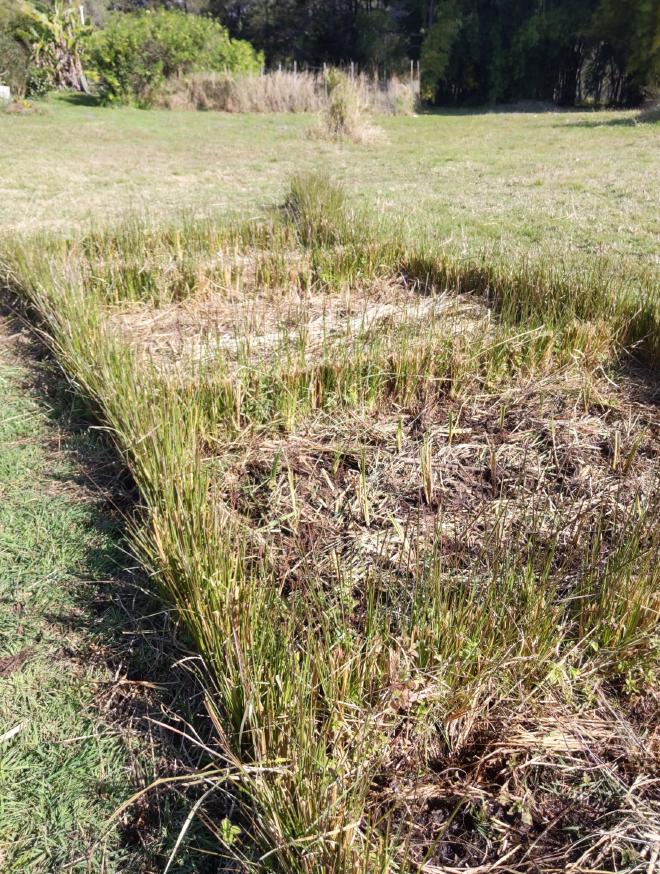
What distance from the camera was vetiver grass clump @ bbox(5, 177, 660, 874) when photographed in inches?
50.0

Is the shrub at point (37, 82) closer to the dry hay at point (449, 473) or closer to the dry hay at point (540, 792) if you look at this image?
the dry hay at point (449, 473)

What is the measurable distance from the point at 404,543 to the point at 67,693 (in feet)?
2.88

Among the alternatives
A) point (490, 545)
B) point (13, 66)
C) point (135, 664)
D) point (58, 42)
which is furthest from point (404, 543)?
point (58, 42)

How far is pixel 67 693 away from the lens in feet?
5.21

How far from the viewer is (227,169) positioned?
938 centimetres

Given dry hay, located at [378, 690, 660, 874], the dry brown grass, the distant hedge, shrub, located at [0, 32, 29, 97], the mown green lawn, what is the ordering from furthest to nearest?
the distant hedge → the dry brown grass → shrub, located at [0, 32, 29, 97] → the mown green lawn → dry hay, located at [378, 690, 660, 874]

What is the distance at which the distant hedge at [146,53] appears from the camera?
1742 centimetres

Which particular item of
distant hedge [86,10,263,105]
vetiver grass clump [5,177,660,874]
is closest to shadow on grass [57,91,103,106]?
distant hedge [86,10,263,105]

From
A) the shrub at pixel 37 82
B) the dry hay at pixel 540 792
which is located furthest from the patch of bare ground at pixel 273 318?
the shrub at pixel 37 82

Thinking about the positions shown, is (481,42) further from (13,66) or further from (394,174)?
(394,174)

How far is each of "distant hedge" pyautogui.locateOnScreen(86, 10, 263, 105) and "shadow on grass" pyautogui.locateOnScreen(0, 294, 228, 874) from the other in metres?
18.4

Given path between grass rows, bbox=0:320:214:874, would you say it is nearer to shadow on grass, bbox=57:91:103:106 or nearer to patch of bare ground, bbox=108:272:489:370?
patch of bare ground, bbox=108:272:489:370

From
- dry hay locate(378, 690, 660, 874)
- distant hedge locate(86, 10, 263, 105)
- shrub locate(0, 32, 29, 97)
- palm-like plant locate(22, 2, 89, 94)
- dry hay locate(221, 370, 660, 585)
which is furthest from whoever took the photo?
palm-like plant locate(22, 2, 89, 94)

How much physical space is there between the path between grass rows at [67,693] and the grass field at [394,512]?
6.0 inches
